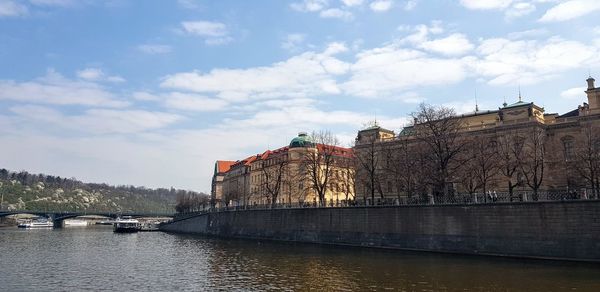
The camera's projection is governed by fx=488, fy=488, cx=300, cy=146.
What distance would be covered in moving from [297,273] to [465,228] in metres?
21.1

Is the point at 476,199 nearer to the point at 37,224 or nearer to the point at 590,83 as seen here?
the point at 590,83

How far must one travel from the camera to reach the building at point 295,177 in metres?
77.6

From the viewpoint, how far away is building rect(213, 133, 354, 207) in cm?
7762

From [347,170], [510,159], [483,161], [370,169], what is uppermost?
[347,170]

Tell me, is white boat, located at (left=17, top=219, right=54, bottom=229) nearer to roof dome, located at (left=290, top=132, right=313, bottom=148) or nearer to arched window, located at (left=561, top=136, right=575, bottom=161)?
roof dome, located at (left=290, top=132, right=313, bottom=148)

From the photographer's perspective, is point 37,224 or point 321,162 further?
point 37,224

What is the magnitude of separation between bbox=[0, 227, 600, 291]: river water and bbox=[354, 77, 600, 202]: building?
12.2 meters

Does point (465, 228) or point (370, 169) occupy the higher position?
point (370, 169)

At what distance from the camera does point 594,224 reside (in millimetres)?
40344

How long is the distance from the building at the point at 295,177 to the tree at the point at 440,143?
1383 centimetres

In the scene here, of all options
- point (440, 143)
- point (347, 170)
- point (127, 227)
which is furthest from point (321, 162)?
point (127, 227)

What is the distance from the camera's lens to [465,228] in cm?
4909

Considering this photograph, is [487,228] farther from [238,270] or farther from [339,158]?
[339,158]

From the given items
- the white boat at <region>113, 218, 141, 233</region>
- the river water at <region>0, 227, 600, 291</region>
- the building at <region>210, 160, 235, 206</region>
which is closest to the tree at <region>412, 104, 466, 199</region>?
the river water at <region>0, 227, 600, 291</region>
